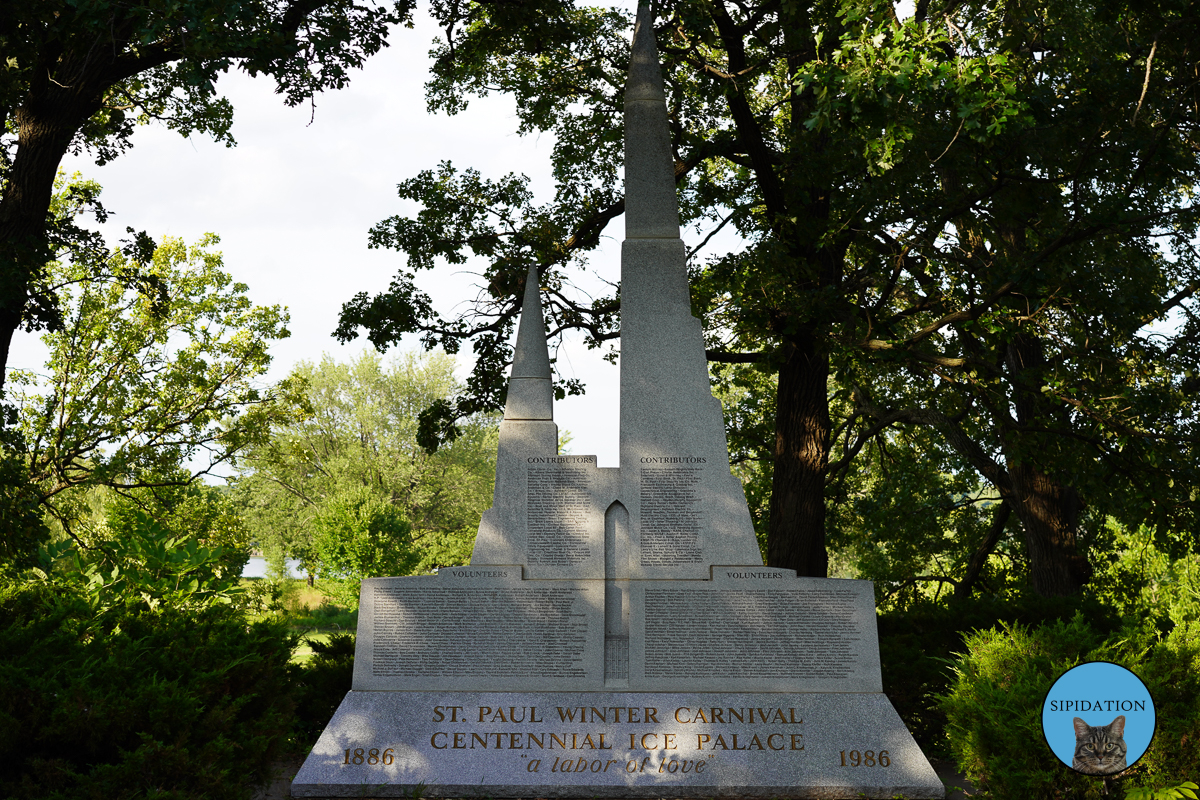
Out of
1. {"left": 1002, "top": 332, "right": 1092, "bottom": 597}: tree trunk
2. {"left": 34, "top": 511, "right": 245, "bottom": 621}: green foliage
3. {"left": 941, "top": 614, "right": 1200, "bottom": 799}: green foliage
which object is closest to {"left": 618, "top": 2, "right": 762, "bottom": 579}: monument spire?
{"left": 941, "top": 614, "right": 1200, "bottom": 799}: green foliage

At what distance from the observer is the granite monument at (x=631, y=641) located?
8273mm

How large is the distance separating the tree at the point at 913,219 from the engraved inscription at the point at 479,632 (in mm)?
5682

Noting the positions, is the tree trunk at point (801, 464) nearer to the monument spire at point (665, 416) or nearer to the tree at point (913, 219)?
the tree at point (913, 219)

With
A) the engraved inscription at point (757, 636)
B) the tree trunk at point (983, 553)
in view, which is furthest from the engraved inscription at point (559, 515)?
the tree trunk at point (983, 553)

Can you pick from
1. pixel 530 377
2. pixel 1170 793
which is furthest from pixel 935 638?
pixel 530 377

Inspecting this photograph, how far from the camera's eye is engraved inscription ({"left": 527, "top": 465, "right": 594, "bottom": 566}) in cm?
930

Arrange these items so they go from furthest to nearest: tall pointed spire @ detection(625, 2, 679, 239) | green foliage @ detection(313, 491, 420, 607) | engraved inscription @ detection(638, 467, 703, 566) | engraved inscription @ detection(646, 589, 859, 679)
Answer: green foliage @ detection(313, 491, 420, 607) < tall pointed spire @ detection(625, 2, 679, 239) < engraved inscription @ detection(638, 467, 703, 566) < engraved inscription @ detection(646, 589, 859, 679)

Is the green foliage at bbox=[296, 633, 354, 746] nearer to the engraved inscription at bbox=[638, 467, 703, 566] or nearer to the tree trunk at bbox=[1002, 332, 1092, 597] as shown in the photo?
the engraved inscription at bbox=[638, 467, 703, 566]

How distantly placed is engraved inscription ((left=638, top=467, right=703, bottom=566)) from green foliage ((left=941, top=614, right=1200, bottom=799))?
2.69 meters

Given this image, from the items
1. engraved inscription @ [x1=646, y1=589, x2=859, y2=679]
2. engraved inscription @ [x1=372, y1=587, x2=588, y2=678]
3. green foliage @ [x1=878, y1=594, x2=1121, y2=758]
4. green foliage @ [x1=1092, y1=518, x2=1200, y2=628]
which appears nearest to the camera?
engraved inscription @ [x1=646, y1=589, x2=859, y2=679]

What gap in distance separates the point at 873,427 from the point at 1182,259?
5.82 metres

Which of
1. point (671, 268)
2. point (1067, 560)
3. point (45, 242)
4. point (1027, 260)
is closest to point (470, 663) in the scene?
point (671, 268)

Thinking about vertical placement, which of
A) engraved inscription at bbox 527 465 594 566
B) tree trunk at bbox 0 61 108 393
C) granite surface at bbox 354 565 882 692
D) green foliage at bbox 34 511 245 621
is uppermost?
tree trunk at bbox 0 61 108 393

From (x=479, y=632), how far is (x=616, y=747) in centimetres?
170
